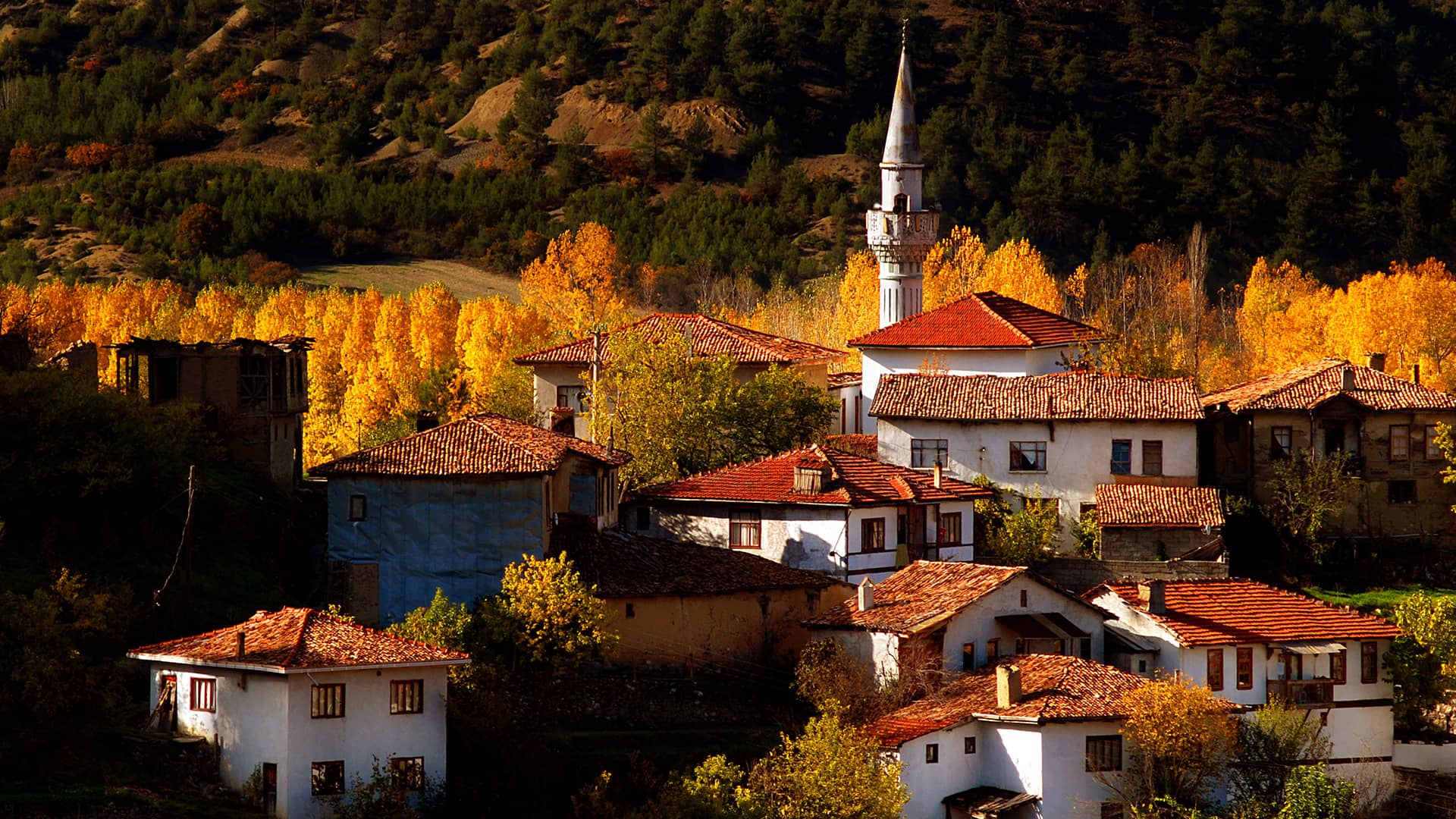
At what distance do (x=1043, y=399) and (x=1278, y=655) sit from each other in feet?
39.9

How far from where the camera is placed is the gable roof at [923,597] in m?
Result: 46.3

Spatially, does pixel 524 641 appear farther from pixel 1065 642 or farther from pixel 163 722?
pixel 1065 642

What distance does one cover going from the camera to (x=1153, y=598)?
159 ft

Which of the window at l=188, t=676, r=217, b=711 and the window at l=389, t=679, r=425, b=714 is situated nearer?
the window at l=188, t=676, r=217, b=711

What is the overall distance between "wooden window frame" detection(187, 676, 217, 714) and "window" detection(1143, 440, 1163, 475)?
25585mm

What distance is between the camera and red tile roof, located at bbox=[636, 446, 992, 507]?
5247 centimetres

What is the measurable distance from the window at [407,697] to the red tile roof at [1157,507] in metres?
20.2

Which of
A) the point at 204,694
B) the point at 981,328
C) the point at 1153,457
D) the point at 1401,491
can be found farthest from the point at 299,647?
the point at 1401,491

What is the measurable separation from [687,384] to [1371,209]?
Result: 230 feet

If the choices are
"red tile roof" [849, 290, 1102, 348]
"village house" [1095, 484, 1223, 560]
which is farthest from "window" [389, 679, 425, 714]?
"red tile roof" [849, 290, 1102, 348]

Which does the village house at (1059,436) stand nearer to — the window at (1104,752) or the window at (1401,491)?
the window at (1401,491)

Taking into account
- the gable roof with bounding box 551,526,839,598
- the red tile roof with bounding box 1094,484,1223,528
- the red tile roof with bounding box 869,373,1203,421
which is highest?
the red tile roof with bounding box 869,373,1203,421

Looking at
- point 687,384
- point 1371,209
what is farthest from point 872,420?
point 1371,209

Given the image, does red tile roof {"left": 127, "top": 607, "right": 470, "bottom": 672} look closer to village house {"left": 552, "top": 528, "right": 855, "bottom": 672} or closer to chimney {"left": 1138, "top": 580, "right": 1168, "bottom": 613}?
village house {"left": 552, "top": 528, "right": 855, "bottom": 672}
